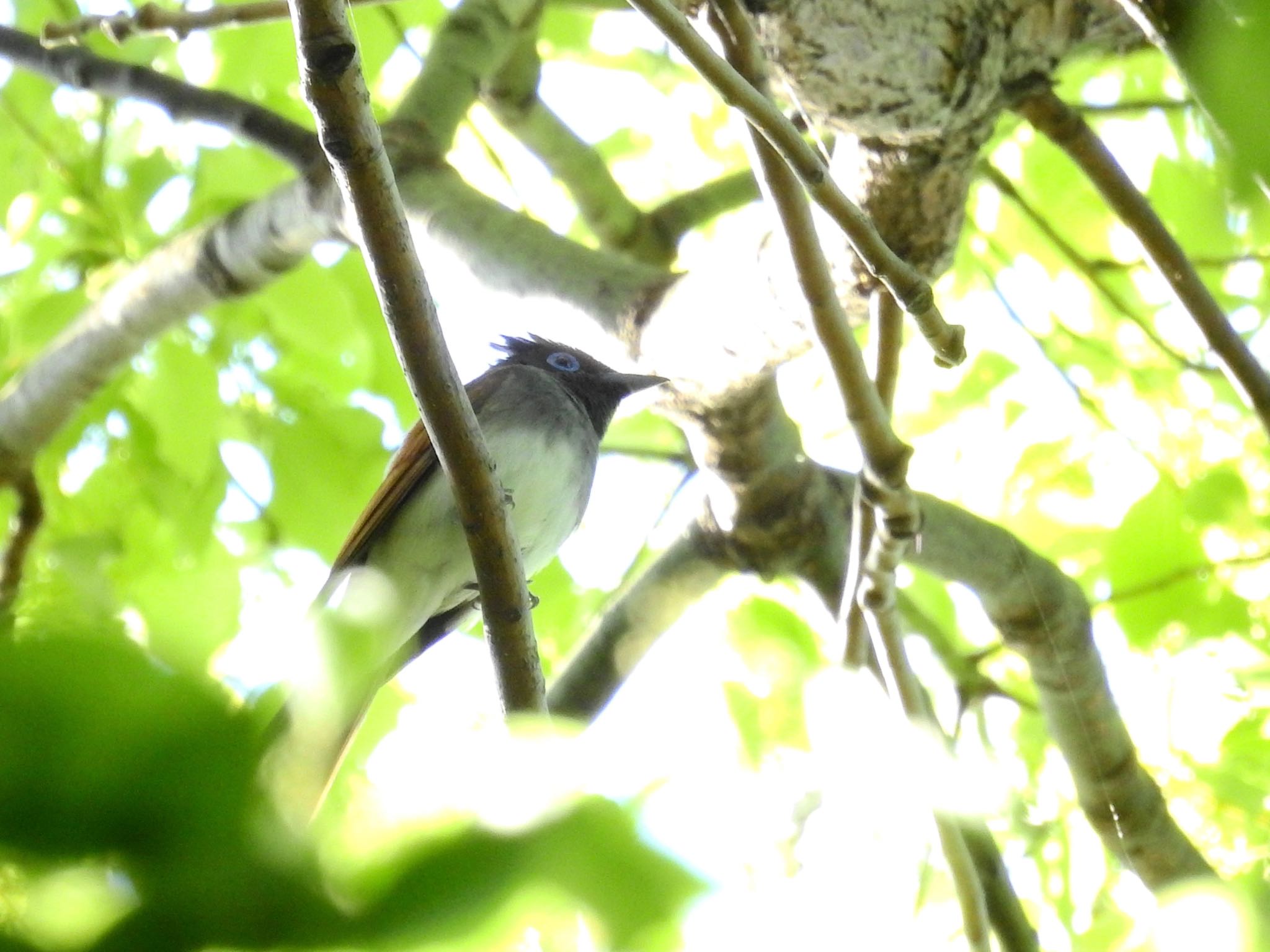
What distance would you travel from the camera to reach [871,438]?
2469mm

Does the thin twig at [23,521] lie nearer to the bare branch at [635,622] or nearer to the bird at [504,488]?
the bird at [504,488]

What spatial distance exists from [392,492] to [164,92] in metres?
1.26

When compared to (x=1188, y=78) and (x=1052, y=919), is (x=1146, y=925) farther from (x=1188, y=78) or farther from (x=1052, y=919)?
(x=1052, y=919)

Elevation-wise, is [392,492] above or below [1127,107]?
below

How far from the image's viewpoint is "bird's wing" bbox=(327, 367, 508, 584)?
139 inches

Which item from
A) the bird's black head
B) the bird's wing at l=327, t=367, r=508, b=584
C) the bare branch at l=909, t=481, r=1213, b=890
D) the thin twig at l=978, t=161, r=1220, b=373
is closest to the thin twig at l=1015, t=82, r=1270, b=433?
the bare branch at l=909, t=481, r=1213, b=890

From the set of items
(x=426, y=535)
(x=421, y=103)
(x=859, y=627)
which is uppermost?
(x=421, y=103)

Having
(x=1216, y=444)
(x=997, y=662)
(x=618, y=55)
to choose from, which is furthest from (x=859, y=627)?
(x=618, y=55)

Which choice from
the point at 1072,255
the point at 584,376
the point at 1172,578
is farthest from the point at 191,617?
the point at 584,376

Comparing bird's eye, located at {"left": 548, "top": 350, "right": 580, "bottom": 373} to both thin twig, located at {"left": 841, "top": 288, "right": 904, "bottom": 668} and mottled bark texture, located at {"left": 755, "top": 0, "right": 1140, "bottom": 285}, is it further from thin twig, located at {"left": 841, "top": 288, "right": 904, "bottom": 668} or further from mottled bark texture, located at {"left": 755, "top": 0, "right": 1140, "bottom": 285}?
mottled bark texture, located at {"left": 755, "top": 0, "right": 1140, "bottom": 285}

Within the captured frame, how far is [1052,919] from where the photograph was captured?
353 centimetres

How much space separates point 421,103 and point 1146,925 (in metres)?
3.38

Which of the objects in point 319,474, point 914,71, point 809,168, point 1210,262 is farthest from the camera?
point 319,474

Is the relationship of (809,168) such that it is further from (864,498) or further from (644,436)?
(644,436)
